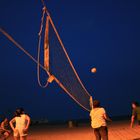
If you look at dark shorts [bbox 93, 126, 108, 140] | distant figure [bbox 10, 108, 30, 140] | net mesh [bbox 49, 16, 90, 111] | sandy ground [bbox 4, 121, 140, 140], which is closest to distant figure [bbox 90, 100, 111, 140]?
dark shorts [bbox 93, 126, 108, 140]

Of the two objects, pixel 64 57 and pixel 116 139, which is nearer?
pixel 64 57

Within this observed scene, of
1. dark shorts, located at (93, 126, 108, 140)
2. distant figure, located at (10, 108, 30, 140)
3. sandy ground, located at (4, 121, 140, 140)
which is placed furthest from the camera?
sandy ground, located at (4, 121, 140, 140)

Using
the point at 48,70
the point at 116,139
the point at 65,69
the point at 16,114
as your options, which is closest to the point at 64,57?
the point at 65,69

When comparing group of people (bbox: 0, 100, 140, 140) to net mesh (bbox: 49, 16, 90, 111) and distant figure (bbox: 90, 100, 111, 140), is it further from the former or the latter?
net mesh (bbox: 49, 16, 90, 111)

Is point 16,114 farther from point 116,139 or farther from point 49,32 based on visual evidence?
point 116,139

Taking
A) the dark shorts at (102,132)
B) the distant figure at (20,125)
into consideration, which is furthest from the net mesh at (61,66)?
the distant figure at (20,125)

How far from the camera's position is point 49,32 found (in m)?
10.5

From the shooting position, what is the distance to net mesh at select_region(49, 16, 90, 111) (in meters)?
10.0

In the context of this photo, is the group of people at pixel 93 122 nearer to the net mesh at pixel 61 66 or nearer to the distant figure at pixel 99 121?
the distant figure at pixel 99 121

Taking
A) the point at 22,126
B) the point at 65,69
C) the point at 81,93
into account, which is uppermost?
the point at 65,69

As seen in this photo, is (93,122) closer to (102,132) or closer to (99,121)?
(99,121)

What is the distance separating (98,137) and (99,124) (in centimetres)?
40

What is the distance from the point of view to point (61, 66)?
1049 centimetres

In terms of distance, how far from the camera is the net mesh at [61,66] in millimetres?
10031
